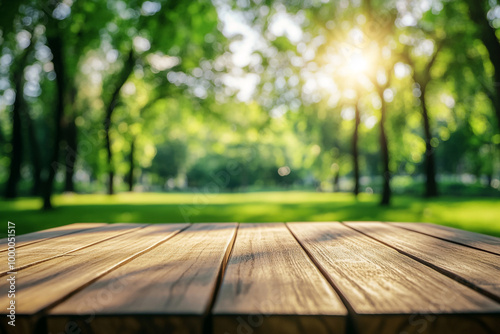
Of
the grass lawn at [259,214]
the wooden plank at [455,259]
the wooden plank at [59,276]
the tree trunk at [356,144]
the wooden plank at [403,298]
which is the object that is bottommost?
the grass lawn at [259,214]

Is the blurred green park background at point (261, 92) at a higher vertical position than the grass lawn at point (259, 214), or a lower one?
higher

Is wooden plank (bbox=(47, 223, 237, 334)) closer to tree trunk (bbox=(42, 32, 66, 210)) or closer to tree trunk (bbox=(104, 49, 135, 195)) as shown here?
tree trunk (bbox=(42, 32, 66, 210))

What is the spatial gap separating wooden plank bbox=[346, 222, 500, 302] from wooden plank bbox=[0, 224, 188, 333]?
121 centimetres

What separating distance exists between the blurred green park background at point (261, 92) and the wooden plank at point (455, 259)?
5.89m

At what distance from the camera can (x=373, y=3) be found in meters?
14.6

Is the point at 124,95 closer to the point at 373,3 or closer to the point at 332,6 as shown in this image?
the point at 332,6

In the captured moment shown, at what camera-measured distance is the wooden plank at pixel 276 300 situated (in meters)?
0.73

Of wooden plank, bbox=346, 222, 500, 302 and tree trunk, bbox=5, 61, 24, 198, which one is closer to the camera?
wooden plank, bbox=346, 222, 500, 302

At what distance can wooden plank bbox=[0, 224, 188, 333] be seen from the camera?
2.55ft

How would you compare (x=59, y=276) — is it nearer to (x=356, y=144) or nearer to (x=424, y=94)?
(x=424, y=94)

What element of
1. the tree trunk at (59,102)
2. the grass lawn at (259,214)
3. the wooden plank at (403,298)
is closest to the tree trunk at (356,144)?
the grass lawn at (259,214)

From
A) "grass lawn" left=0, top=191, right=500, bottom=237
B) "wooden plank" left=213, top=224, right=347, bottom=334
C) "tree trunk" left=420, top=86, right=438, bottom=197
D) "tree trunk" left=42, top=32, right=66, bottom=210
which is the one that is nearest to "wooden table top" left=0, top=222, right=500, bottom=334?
"wooden plank" left=213, top=224, right=347, bottom=334

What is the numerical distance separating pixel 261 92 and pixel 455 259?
633 inches

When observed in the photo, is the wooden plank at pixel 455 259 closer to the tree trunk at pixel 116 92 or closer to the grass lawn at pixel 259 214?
the grass lawn at pixel 259 214
